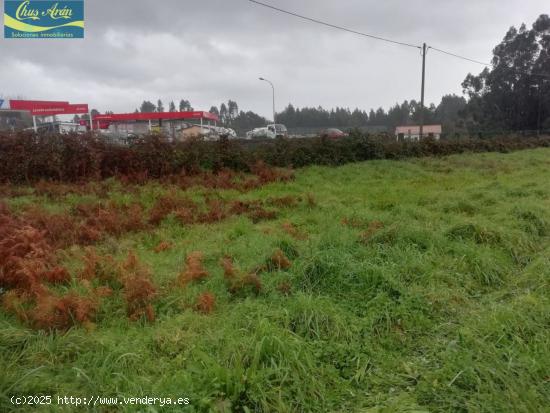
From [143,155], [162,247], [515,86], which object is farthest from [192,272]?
[515,86]

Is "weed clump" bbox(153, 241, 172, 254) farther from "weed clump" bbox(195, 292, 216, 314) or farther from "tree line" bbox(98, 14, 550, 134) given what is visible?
"tree line" bbox(98, 14, 550, 134)

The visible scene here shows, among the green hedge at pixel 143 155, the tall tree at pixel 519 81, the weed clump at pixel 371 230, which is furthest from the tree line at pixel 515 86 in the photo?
the weed clump at pixel 371 230

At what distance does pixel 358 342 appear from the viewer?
306 cm

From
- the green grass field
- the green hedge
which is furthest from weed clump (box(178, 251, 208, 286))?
the green hedge

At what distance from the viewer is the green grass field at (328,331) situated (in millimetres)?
2412

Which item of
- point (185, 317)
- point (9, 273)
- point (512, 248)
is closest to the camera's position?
point (185, 317)

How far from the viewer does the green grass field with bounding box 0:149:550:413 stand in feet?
7.91

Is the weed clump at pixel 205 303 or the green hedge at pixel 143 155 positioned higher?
the green hedge at pixel 143 155

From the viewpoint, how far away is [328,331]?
3.12m

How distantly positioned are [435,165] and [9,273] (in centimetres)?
1509

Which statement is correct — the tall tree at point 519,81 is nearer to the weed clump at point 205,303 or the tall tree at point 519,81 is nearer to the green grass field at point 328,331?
the green grass field at point 328,331

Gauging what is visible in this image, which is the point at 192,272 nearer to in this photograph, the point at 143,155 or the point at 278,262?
the point at 278,262

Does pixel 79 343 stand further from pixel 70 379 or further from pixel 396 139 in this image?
pixel 396 139

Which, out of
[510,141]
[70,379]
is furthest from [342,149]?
[510,141]
